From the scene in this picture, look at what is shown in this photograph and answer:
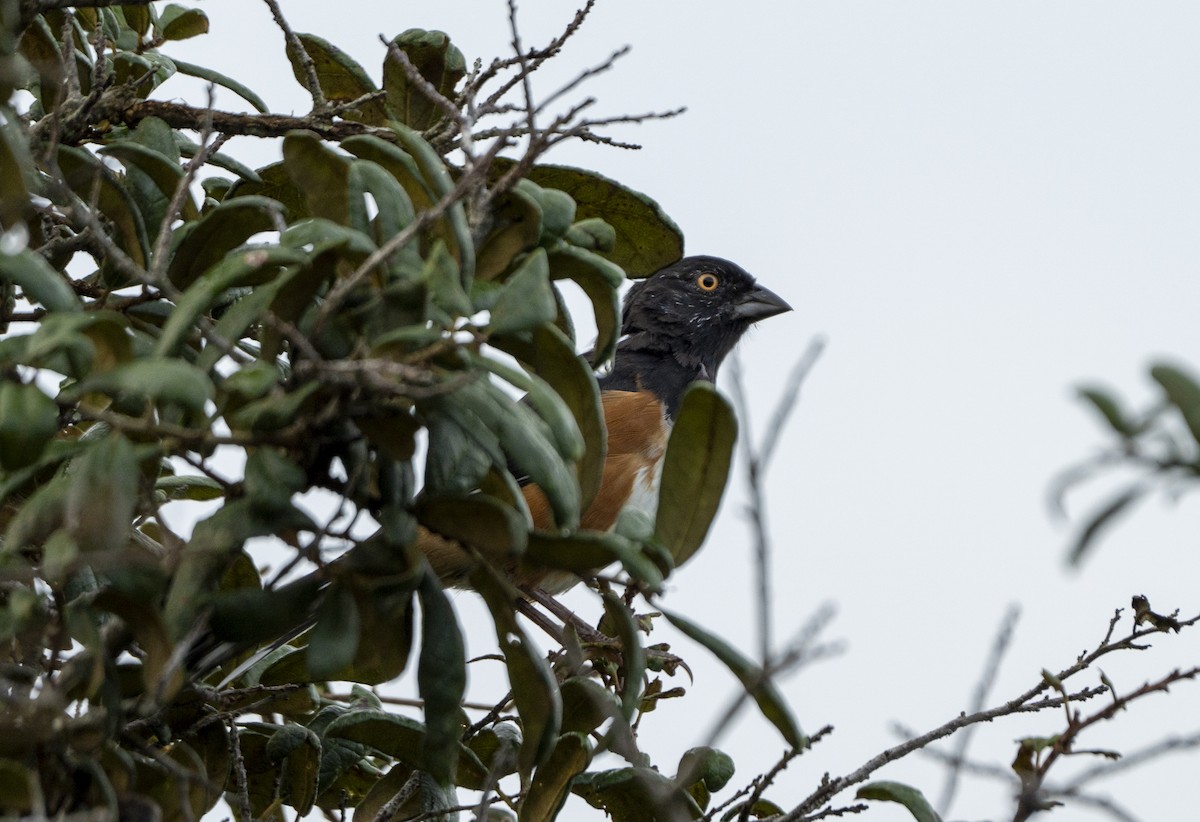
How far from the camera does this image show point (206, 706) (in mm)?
1796

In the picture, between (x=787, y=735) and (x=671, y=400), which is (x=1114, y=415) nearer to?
(x=787, y=735)

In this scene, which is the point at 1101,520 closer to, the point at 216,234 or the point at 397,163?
the point at 397,163

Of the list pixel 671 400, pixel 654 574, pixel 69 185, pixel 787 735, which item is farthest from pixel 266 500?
pixel 671 400

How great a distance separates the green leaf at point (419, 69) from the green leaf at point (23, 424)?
109cm

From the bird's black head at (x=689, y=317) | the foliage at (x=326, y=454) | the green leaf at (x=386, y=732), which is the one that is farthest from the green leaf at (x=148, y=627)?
the bird's black head at (x=689, y=317)

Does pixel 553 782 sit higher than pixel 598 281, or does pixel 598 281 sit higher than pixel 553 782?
pixel 598 281

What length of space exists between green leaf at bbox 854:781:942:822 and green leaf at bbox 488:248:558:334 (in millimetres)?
723

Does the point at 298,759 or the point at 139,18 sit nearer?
the point at 298,759

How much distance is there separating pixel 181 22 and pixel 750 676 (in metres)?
1.64

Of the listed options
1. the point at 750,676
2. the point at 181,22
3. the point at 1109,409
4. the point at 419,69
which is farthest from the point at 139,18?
the point at 1109,409

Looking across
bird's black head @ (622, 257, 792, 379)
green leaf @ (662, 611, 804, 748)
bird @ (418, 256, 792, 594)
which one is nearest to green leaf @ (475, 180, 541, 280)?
green leaf @ (662, 611, 804, 748)

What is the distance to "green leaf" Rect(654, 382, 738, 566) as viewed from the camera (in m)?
1.46

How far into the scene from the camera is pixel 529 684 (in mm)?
1552

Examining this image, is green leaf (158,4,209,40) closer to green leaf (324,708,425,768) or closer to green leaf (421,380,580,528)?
green leaf (324,708,425,768)
